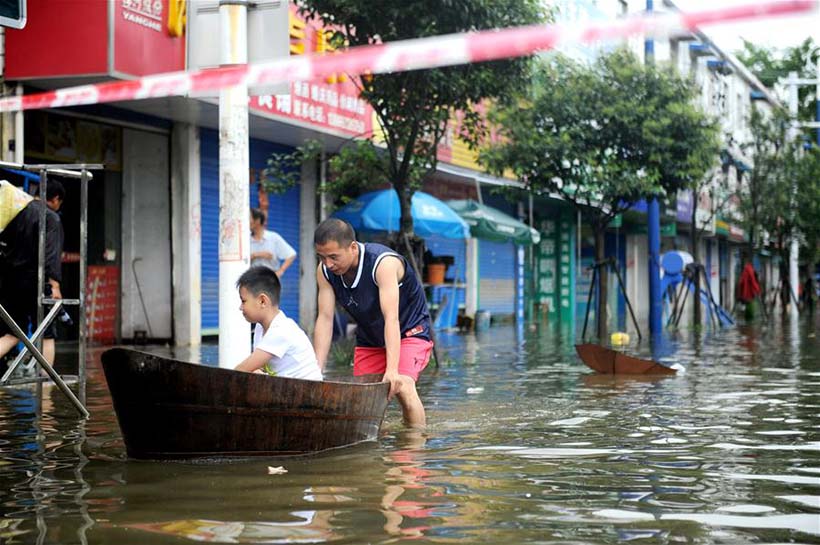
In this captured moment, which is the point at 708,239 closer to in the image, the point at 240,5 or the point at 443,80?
the point at 443,80

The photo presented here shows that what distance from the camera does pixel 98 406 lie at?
384 inches

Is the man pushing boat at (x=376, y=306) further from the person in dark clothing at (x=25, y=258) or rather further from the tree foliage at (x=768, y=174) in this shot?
the tree foliage at (x=768, y=174)

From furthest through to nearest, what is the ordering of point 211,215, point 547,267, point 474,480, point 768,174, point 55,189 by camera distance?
point 768,174 → point 547,267 → point 211,215 → point 55,189 → point 474,480

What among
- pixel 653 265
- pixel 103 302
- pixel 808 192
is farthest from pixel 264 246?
pixel 808 192

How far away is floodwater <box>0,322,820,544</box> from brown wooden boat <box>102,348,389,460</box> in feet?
0.35

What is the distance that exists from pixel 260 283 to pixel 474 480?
5.78ft

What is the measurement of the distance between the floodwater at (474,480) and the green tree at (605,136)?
11807 millimetres

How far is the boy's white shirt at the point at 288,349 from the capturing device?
6.86m

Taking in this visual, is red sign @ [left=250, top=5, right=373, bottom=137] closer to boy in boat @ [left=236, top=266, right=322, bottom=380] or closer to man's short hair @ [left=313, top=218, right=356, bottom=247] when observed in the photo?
man's short hair @ [left=313, top=218, right=356, bottom=247]

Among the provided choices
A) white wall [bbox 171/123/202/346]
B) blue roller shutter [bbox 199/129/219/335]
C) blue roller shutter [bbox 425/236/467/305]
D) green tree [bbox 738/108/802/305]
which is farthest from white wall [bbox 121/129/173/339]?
green tree [bbox 738/108/802/305]

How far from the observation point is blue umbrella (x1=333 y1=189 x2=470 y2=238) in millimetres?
19938

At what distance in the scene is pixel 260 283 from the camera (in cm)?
696

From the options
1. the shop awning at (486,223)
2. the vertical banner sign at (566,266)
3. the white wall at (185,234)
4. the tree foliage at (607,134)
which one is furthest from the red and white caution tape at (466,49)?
the vertical banner sign at (566,266)

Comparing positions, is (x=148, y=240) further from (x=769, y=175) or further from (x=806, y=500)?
(x=769, y=175)
